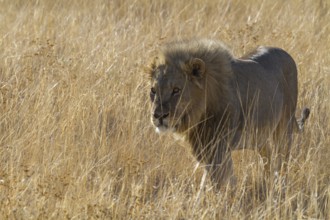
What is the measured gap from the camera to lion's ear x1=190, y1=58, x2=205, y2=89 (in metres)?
5.28

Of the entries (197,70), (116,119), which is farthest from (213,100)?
(116,119)

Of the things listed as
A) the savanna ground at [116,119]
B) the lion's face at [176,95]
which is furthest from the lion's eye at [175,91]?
the savanna ground at [116,119]

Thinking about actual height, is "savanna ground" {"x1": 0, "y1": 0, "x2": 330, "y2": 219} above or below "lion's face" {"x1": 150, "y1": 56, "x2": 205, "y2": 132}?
below

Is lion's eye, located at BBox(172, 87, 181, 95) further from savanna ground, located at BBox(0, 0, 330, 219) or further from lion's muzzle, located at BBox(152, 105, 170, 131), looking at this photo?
savanna ground, located at BBox(0, 0, 330, 219)

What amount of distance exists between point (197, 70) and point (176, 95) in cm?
24

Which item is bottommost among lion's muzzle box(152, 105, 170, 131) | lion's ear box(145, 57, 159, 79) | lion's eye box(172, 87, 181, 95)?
lion's muzzle box(152, 105, 170, 131)

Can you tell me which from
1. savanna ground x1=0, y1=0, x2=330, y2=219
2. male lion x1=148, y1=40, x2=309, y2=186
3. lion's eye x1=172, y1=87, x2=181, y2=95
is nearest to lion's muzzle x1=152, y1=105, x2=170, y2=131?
male lion x1=148, y1=40, x2=309, y2=186

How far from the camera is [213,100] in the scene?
5434mm

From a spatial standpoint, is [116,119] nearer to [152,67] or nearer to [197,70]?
[152,67]

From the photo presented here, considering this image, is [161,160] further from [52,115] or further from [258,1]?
[258,1]

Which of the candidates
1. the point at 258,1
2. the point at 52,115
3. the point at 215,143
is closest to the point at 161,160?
the point at 215,143

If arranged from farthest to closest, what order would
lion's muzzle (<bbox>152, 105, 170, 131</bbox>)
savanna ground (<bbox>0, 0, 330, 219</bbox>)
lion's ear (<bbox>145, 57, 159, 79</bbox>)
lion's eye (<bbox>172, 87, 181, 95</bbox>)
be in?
lion's ear (<bbox>145, 57, 159, 79</bbox>), lion's eye (<bbox>172, 87, 181, 95</bbox>), lion's muzzle (<bbox>152, 105, 170, 131</bbox>), savanna ground (<bbox>0, 0, 330, 219</bbox>)

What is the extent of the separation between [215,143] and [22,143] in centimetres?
129

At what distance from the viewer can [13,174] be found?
484 cm
